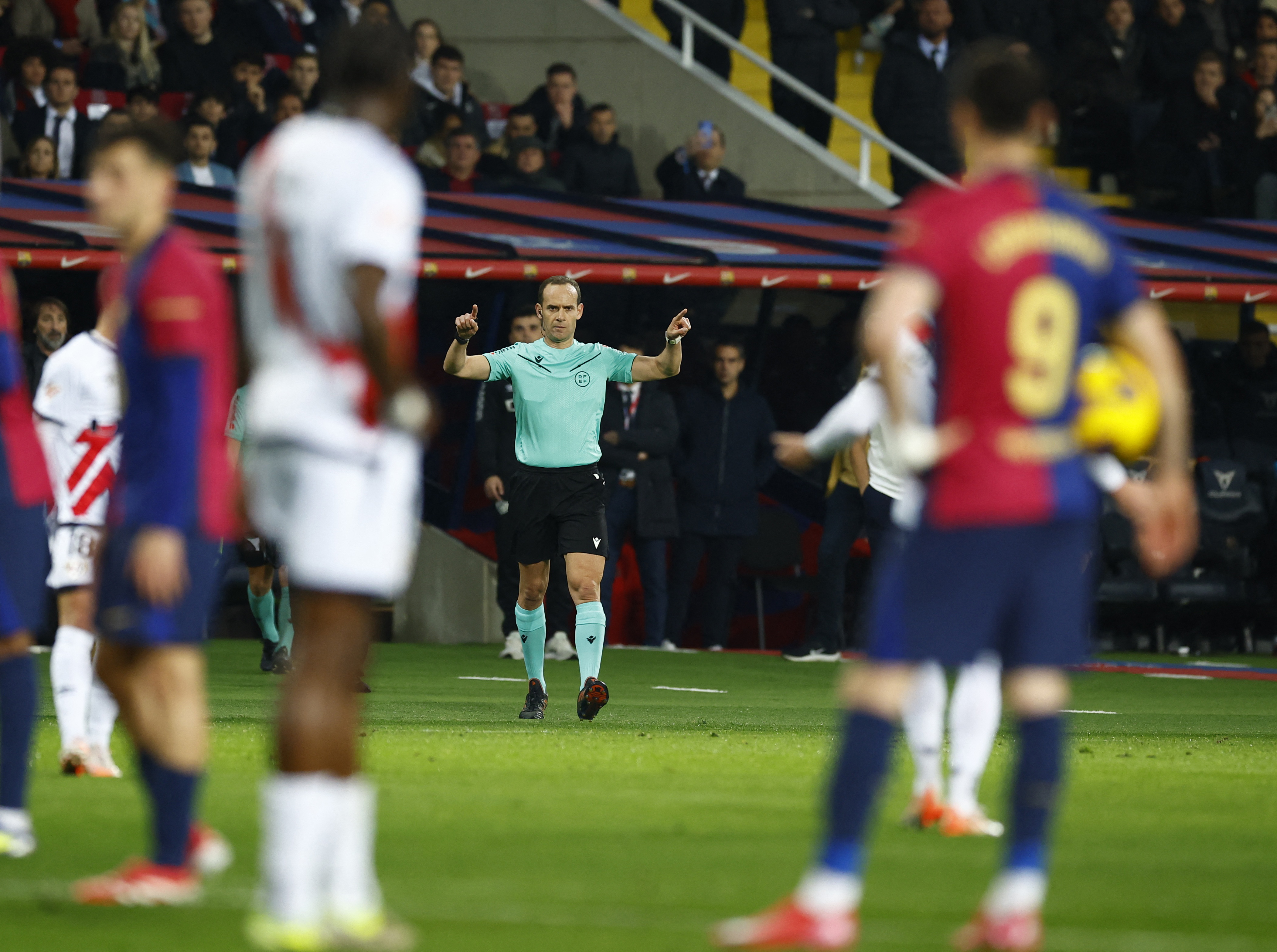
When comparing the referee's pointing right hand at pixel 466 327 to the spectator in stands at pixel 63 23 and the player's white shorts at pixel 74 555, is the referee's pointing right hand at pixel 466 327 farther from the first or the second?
the spectator in stands at pixel 63 23

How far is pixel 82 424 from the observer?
8.73 meters

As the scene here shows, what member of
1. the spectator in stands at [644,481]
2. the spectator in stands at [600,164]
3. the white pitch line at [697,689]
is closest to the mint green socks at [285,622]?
the white pitch line at [697,689]

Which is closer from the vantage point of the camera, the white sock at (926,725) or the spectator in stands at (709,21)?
the white sock at (926,725)

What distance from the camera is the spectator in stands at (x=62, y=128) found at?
60.7 ft

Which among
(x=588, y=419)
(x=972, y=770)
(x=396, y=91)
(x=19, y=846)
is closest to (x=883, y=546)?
(x=588, y=419)

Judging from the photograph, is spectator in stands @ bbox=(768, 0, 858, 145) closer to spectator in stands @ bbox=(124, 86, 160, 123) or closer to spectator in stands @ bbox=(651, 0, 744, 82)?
spectator in stands @ bbox=(651, 0, 744, 82)

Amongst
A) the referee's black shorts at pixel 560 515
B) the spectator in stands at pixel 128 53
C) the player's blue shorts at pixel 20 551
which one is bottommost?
the player's blue shorts at pixel 20 551

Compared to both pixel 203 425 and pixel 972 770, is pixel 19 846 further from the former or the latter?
pixel 972 770

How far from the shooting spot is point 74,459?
8.75 meters

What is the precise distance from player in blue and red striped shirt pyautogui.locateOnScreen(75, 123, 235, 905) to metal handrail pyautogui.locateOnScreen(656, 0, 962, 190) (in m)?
16.4

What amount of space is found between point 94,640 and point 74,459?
4.55ft

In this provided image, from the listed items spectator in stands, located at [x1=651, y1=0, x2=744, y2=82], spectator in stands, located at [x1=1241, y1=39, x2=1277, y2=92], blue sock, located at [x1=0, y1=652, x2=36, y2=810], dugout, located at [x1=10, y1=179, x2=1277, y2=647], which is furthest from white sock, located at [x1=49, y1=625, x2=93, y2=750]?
spectator in stands, located at [x1=1241, y1=39, x2=1277, y2=92]

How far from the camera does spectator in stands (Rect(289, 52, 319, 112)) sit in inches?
759

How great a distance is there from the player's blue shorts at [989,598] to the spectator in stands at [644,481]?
1247cm
